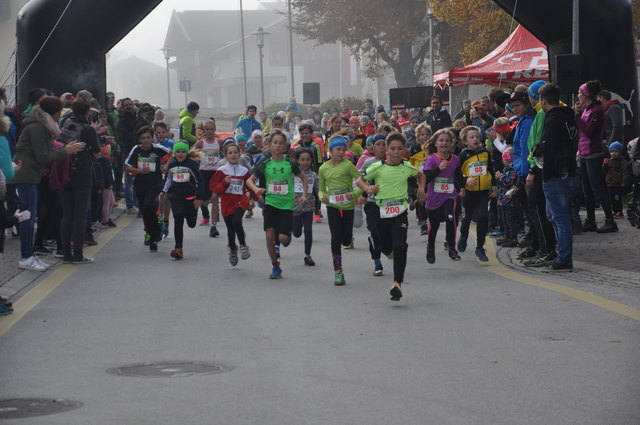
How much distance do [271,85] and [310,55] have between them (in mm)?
4687

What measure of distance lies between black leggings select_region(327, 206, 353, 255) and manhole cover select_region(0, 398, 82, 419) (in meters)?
5.43

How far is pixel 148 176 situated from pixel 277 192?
10.6ft

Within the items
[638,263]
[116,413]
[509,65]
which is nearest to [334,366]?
[116,413]

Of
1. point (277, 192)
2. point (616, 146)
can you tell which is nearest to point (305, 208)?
point (277, 192)

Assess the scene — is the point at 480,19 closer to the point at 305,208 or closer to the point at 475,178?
the point at 475,178

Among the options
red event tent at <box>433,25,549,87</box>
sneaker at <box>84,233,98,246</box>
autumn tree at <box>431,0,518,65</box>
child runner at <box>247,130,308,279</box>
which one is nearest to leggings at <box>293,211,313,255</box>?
child runner at <box>247,130,308,279</box>

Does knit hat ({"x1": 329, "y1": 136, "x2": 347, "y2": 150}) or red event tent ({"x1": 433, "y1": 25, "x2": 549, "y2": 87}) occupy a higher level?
red event tent ({"x1": 433, "y1": 25, "x2": 549, "y2": 87})

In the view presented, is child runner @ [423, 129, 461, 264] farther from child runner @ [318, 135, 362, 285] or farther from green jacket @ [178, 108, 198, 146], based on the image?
green jacket @ [178, 108, 198, 146]

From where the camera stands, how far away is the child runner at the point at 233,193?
13.2m

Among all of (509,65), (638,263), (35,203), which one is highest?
(509,65)

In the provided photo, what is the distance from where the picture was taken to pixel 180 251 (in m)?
13.8

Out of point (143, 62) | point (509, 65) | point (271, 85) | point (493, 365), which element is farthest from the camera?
point (143, 62)

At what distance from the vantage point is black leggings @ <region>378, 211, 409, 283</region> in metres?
10.3

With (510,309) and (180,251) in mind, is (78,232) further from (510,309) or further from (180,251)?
(510,309)
